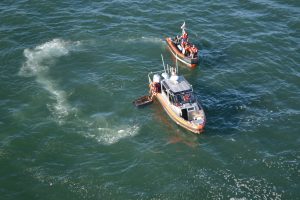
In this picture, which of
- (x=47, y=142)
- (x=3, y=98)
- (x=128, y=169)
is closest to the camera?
(x=128, y=169)

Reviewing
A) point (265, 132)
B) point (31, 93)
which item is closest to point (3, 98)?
point (31, 93)

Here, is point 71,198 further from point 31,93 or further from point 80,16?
point 80,16

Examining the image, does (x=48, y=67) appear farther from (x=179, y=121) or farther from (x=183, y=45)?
(x=179, y=121)

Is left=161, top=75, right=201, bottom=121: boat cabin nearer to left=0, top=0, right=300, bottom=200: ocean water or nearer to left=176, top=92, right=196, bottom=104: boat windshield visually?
left=176, top=92, right=196, bottom=104: boat windshield

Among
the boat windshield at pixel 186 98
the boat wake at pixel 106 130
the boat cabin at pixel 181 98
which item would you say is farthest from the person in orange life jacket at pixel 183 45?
the boat wake at pixel 106 130

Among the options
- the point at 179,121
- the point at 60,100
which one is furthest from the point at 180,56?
the point at 60,100

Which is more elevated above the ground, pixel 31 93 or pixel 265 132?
pixel 31 93
